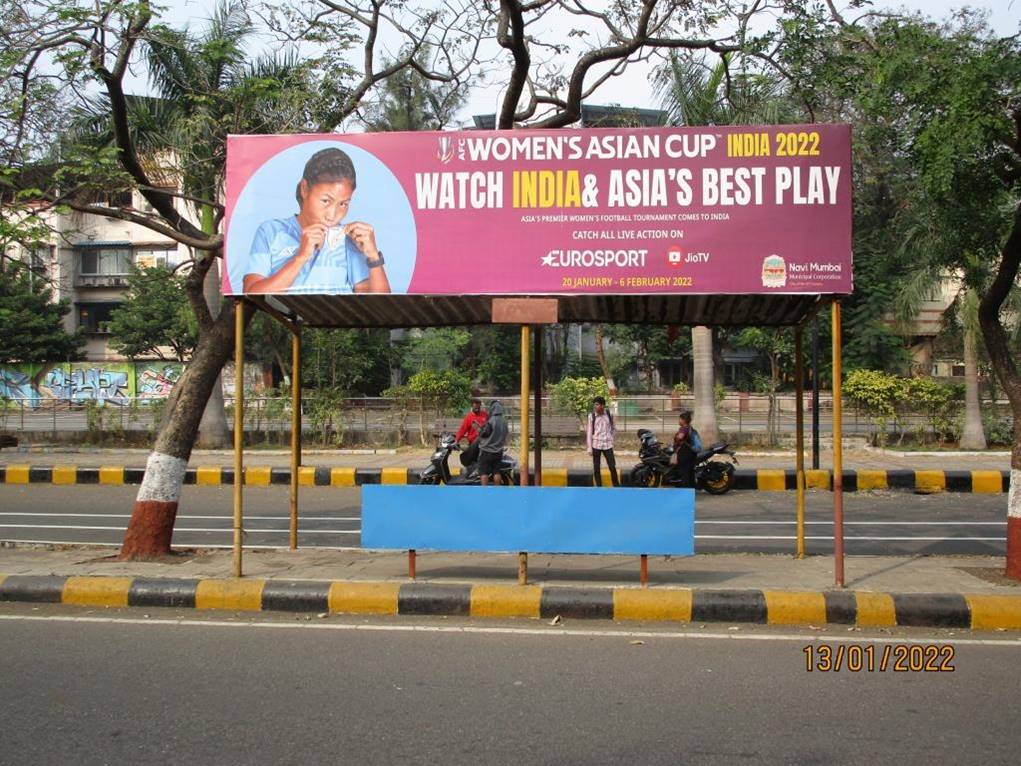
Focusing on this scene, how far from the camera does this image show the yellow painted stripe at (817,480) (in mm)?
13891

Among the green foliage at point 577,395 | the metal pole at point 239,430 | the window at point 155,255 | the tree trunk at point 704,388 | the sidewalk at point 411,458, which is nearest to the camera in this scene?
the metal pole at point 239,430

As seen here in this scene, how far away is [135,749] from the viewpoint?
399 centimetres

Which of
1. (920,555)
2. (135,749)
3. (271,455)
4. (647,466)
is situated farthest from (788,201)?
(271,455)

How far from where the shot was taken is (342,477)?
1532 cm

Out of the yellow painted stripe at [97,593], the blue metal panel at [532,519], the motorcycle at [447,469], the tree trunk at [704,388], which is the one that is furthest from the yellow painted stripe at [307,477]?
the blue metal panel at [532,519]

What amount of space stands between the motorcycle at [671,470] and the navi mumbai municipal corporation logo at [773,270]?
6534mm

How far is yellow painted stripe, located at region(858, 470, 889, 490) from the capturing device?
14.1 metres

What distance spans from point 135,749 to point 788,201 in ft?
18.3

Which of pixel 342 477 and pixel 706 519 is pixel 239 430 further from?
pixel 342 477

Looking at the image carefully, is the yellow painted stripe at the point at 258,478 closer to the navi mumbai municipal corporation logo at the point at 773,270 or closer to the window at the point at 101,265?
the navi mumbai municipal corporation logo at the point at 773,270

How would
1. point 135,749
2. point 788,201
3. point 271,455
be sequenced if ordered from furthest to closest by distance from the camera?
point 271,455, point 788,201, point 135,749

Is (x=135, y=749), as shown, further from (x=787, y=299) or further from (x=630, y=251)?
(x=787, y=299)

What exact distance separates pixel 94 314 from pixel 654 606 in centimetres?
4994

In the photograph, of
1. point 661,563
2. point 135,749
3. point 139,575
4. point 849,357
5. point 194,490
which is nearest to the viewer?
point 135,749
